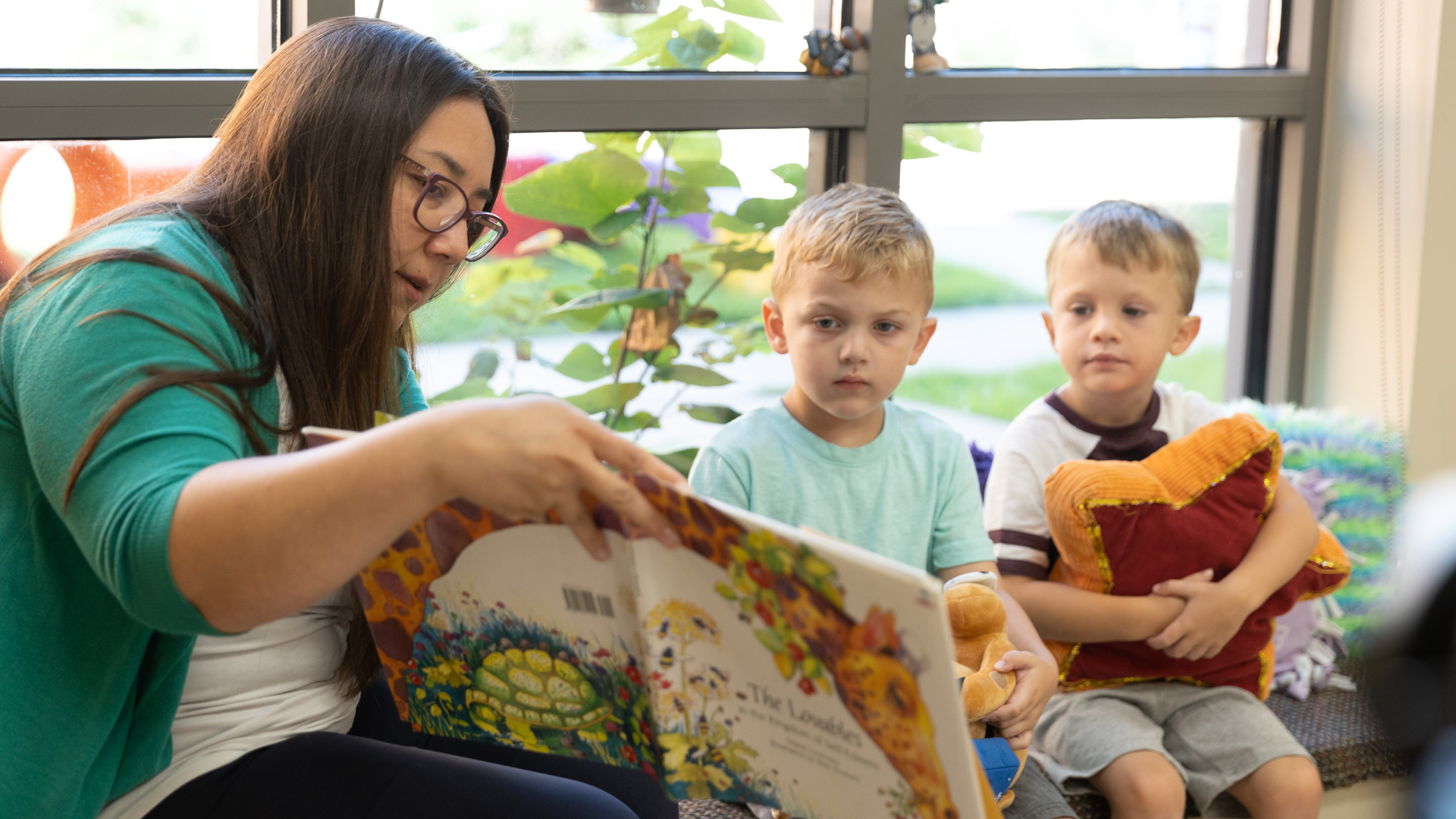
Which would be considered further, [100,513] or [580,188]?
[580,188]

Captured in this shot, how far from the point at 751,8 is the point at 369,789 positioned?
3.90ft

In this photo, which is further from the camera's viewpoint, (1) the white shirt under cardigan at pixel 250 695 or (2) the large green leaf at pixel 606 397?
(2) the large green leaf at pixel 606 397

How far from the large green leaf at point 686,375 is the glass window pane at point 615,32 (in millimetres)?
417

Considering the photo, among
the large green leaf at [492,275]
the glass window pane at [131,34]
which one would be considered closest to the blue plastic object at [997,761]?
the large green leaf at [492,275]

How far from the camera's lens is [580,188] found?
5.19 ft

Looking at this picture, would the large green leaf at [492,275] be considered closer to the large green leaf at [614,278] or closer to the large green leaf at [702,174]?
the large green leaf at [614,278]

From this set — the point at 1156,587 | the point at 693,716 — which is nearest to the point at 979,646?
the point at 1156,587

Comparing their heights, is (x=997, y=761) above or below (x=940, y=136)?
below

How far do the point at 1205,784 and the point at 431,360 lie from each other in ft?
3.65

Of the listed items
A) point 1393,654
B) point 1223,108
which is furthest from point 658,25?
point 1393,654

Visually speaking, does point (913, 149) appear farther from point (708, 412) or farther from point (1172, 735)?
point (1172, 735)

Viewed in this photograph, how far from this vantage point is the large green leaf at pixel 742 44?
1649 mm

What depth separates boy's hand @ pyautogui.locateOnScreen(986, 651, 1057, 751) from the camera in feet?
3.88

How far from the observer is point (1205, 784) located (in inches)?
55.7
